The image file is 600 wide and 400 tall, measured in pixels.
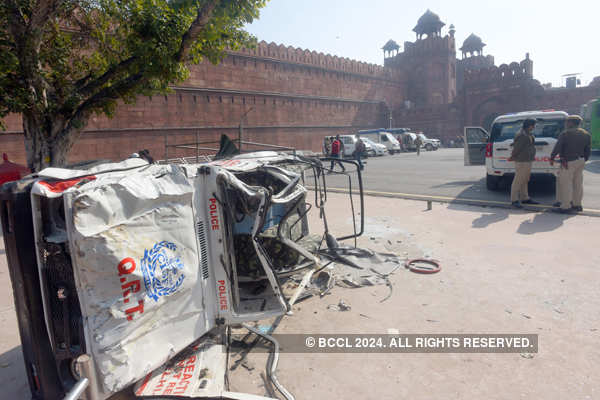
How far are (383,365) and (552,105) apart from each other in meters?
45.3

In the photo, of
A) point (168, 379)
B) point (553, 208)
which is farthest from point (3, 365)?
point (553, 208)

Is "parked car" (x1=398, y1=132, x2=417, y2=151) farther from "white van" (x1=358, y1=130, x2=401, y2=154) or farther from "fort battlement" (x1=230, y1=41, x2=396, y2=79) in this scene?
"fort battlement" (x1=230, y1=41, x2=396, y2=79)

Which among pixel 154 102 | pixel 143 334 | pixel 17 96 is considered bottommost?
pixel 143 334

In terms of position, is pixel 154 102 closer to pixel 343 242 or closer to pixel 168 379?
pixel 343 242

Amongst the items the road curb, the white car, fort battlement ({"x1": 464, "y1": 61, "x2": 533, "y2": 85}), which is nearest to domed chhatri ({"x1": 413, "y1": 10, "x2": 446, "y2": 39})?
fort battlement ({"x1": 464, "y1": 61, "x2": 533, "y2": 85})

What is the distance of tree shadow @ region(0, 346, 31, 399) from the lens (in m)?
2.70

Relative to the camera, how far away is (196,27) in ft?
22.6

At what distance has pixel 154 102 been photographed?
87.4 feet

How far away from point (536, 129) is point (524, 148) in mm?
2324

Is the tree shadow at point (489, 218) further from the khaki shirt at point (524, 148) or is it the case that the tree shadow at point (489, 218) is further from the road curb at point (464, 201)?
the khaki shirt at point (524, 148)

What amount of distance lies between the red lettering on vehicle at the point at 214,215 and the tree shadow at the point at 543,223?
5309 mm

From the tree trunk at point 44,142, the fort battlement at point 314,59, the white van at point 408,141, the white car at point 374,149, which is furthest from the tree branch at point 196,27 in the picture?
the white van at point 408,141

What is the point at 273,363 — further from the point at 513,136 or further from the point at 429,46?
the point at 429,46

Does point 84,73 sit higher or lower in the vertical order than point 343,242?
higher
